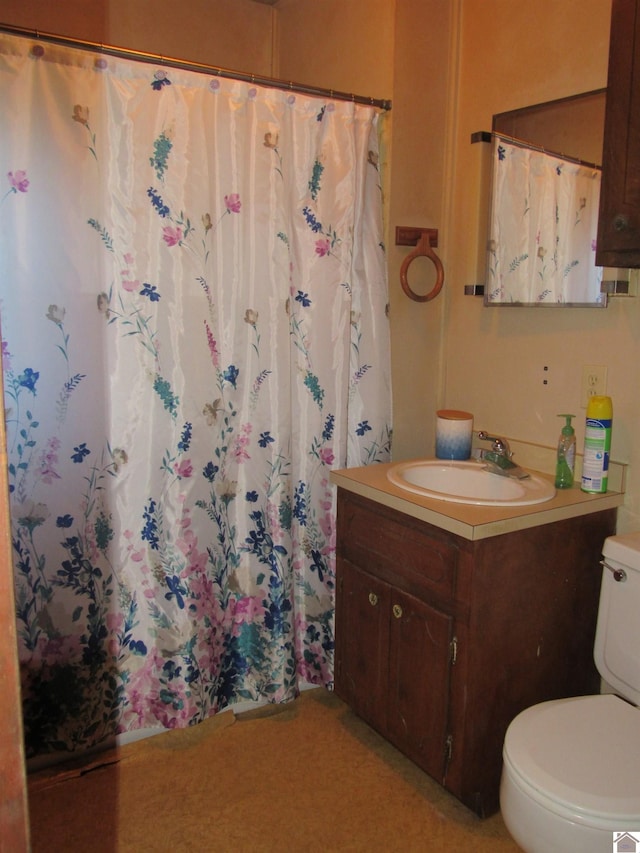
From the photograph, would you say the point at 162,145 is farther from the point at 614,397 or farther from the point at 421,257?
the point at 614,397

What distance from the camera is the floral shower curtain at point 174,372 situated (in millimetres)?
1695

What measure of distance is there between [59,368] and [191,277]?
1.42ft

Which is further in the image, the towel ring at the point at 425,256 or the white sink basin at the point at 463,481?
the towel ring at the point at 425,256

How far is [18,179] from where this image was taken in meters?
1.63

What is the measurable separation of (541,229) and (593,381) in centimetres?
48

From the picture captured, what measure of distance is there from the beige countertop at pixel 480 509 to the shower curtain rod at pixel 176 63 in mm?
1157

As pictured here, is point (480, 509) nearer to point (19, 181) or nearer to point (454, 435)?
point (454, 435)

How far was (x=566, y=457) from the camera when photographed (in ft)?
6.10

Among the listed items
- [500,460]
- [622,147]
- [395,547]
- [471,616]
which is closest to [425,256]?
[500,460]

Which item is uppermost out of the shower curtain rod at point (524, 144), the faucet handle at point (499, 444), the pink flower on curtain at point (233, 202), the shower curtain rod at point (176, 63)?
the shower curtain rod at point (176, 63)

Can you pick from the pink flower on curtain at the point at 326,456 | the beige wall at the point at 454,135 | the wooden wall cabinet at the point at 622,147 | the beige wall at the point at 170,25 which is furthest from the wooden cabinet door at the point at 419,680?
the beige wall at the point at 170,25

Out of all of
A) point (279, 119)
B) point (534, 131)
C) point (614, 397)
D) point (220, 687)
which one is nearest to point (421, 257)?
point (534, 131)

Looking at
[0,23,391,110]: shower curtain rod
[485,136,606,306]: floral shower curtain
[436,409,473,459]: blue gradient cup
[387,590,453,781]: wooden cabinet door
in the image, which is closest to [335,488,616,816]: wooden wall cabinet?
[387,590,453,781]: wooden cabinet door

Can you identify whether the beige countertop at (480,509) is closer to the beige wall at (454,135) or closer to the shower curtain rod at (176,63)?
the beige wall at (454,135)
